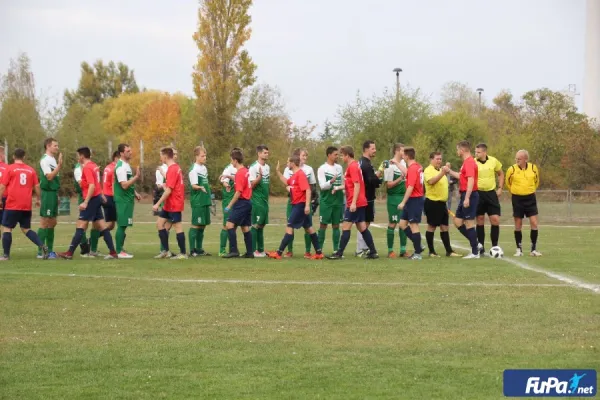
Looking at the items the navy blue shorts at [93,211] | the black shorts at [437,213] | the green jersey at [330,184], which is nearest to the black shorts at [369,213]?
the green jersey at [330,184]

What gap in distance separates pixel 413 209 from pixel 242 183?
Result: 132 inches

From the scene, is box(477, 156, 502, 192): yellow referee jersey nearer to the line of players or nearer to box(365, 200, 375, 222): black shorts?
the line of players

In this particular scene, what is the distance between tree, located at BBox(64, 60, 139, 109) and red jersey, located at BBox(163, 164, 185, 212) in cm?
9999

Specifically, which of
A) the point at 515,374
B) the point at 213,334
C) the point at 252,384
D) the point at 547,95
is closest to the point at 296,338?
the point at 213,334

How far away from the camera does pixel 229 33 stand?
5644 centimetres

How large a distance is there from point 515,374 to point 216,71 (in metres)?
50.6

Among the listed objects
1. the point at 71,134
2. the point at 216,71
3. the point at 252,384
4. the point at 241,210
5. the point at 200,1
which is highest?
the point at 200,1

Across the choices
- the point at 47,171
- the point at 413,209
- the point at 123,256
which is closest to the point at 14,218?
the point at 47,171

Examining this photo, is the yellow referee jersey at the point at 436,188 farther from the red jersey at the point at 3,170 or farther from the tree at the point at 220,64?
the tree at the point at 220,64

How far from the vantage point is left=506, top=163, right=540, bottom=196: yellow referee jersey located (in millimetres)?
18125

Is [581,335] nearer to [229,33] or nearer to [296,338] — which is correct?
[296,338]

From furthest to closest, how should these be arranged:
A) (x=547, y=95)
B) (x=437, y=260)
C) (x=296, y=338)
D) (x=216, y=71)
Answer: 1. (x=547, y=95)
2. (x=216, y=71)
3. (x=437, y=260)
4. (x=296, y=338)

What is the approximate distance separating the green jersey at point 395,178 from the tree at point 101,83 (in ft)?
328

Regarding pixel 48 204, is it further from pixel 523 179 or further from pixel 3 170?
pixel 523 179
